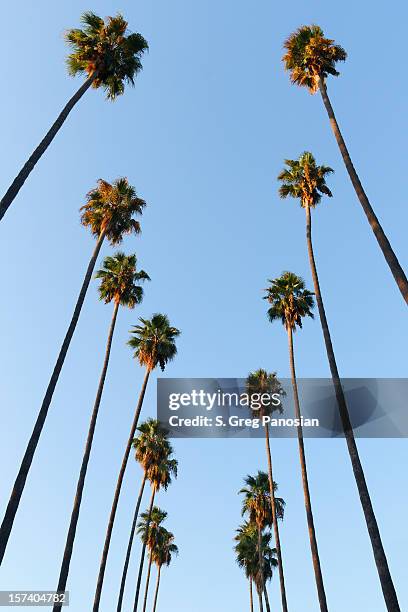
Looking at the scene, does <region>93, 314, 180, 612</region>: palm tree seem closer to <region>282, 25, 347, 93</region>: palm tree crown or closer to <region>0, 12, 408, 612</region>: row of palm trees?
<region>0, 12, 408, 612</region>: row of palm trees

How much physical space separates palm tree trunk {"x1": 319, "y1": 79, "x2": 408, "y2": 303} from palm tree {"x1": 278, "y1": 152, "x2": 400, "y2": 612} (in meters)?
7.23

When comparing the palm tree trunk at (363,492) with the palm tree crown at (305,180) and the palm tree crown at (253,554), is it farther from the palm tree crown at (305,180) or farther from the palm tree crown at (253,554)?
the palm tree crown at (253,554)

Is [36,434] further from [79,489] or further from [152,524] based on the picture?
[152,524]

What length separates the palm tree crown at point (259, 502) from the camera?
4591 cm

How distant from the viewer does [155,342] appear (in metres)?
36.5

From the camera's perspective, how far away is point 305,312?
117 ft

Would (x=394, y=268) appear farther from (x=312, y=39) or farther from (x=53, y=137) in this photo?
(x=312, y=39)

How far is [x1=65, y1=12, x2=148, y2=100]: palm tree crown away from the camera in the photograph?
2344 centimetres

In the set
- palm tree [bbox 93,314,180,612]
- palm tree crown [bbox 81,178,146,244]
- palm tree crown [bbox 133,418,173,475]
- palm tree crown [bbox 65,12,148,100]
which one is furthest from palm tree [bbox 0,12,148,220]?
palm tree crown [bbox 133,418,173,475]

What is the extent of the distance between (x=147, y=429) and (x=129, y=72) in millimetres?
29137

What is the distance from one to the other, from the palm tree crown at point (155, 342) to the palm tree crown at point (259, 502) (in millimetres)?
19033

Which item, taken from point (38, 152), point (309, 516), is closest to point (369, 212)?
point (38, 152)

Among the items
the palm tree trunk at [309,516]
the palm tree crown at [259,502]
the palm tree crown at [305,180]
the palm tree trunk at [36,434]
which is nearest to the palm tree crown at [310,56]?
the palm tree crown at [305,180]

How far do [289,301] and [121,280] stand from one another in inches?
500
